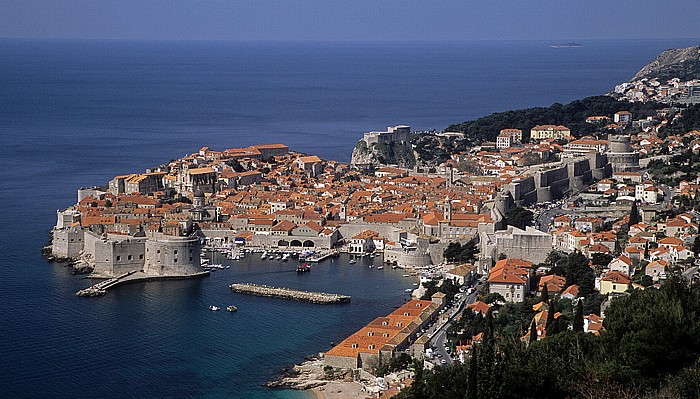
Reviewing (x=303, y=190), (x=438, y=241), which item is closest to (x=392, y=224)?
(x=438, y=241)

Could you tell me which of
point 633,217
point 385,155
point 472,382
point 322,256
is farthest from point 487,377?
point 385,155

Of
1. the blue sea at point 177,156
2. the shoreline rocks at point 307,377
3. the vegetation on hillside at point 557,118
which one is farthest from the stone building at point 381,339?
the vegetation on hillside at point 557,118

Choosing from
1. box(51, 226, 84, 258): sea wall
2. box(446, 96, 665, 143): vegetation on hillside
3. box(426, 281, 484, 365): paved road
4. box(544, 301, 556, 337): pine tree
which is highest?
box(446, 96, 665, 143): vegetation on hillside

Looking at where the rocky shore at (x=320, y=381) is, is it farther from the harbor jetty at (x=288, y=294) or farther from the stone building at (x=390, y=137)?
the stone building at (x=390, y=137)

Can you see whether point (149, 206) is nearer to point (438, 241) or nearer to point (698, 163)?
point (438, 241)

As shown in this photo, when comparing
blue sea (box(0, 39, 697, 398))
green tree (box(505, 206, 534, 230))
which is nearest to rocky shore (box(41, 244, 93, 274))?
blue sea (box(0, 39, 697, 398))

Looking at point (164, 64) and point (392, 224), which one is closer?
point (392, 224)

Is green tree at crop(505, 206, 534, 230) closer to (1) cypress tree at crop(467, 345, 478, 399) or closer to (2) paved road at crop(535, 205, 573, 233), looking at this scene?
(2) paved road at crop(535, 205, 573, 233)
